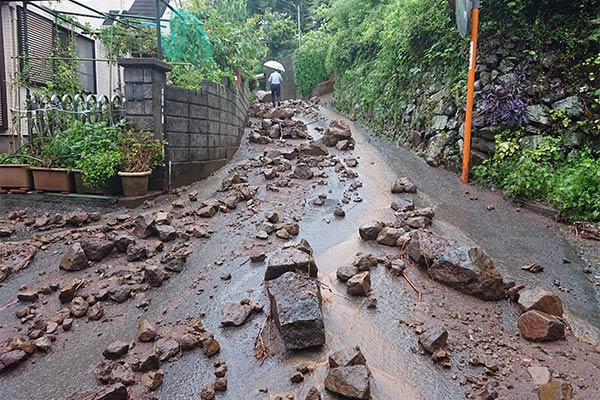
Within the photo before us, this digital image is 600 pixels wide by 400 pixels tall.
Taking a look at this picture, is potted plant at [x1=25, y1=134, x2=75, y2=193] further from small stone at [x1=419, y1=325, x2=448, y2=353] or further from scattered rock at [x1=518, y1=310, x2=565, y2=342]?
scattered rock at [x1=518, y1=310, x2=565, y2=342]

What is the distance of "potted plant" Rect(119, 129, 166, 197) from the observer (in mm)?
4977

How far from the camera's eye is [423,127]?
23.1 ft

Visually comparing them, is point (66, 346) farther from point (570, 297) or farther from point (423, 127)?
point (423, 127)

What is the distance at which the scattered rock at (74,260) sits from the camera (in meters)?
3.18

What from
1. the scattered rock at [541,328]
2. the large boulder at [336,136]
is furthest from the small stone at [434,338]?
the large boulder at [336,136]

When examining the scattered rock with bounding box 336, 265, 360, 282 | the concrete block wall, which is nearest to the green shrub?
the concrete block wall

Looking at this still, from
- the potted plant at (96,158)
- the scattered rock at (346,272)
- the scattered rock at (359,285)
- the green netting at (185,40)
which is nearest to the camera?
the scattered rock at (359,285)

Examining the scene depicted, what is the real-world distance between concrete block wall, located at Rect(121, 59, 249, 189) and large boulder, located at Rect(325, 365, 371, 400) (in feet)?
14.0

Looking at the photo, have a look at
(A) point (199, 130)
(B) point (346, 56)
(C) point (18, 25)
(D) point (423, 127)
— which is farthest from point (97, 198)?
(B) point (346, 56)

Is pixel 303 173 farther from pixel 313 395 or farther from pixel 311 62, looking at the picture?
pixel 311 62

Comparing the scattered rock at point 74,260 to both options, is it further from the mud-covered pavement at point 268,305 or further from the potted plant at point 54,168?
the potted plant at point 54,168

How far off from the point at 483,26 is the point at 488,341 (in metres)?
5.40

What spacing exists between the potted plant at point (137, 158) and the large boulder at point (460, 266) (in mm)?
3730

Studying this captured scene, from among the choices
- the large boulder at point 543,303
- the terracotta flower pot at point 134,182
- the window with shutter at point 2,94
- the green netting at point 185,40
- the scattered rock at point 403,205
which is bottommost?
the large boulder at point 543,303
